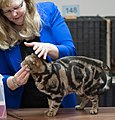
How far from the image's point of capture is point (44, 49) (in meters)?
0.83

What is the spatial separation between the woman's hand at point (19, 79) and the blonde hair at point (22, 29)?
116 millimetres

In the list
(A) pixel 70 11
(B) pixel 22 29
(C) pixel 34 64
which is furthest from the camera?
(A) pixel 70 11

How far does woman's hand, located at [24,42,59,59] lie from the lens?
808mm

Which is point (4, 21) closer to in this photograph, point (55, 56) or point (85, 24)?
point (55, 56)

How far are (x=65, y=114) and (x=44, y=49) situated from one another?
18 centimetres

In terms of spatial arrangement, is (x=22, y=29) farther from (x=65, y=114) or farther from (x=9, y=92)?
(x=65, y=114)

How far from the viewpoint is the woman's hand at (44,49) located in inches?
31.8

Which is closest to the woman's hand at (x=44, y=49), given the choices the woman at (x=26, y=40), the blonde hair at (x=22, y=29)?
the woman at (x=26, y=40)

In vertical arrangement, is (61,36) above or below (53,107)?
above

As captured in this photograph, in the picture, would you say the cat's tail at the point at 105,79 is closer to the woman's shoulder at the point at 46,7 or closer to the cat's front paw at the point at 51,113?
the cat's front paw at the point at 51,113

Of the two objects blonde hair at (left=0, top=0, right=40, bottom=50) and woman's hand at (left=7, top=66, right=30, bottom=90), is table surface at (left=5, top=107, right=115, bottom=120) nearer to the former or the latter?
woman's hand at (left=7, top=66, right=30, bottom=90)

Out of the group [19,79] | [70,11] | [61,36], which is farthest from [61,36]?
[70,11]

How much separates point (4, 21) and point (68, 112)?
0.35 metres

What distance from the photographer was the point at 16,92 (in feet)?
3.32
